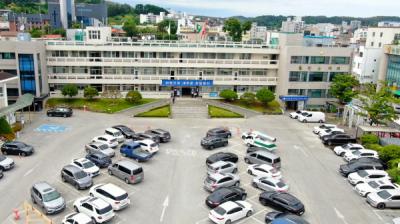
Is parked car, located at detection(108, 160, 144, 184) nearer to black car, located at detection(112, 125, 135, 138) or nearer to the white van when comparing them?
black car, located at detection(112, 125, 135, 138)

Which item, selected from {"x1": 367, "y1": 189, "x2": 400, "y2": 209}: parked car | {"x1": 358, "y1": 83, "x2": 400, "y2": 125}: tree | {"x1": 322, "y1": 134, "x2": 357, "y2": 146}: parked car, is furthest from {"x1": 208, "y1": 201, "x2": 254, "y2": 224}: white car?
{"x1": 358, "y1": 83, "x2": 400, "y2": 125}: tree

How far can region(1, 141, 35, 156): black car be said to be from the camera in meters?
36.4

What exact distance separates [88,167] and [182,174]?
8.47 metres

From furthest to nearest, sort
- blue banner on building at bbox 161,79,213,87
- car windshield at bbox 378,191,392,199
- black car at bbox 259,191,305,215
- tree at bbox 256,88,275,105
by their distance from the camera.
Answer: blue banner on building at bbox 161,79,213,87
tree at bbox 256,88,275,105
car windshield at bbox 378,191,392,199
black car at bbox 259,191,305,215

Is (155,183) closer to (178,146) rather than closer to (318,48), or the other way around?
(178,146)

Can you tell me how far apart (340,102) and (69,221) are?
4977cm

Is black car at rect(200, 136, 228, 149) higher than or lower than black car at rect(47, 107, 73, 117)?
lower

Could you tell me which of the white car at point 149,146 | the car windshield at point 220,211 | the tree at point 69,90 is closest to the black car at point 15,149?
the white car at point 149,146

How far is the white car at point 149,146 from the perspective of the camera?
37.6 m

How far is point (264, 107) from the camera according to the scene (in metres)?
59.7

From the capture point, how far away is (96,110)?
55.2 metres

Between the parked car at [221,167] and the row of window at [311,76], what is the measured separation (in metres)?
32.3

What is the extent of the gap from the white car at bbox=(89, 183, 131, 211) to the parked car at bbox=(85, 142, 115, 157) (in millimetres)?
9266

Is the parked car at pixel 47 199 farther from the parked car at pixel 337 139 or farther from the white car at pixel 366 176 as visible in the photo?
the parked car at pixel 337 139
